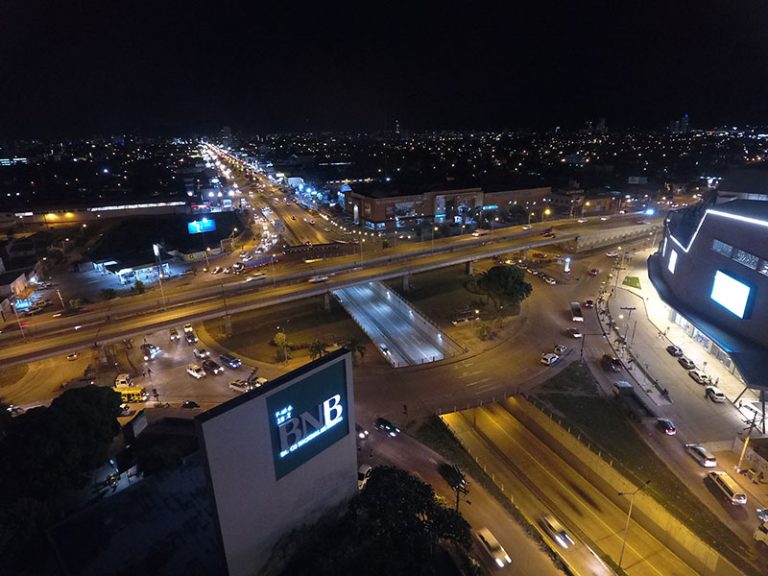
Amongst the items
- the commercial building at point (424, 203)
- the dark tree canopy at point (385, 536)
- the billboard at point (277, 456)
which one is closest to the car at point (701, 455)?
the dark tree canopy at point (385, 536)

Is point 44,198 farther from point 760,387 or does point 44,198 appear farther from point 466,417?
point 760,387

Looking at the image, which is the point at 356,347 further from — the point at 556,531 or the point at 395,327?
the point at 556,531

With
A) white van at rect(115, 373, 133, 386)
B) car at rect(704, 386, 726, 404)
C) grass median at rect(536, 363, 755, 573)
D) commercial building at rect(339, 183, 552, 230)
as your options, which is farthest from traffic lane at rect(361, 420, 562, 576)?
commercial building at rect(339, 183, 552, 230)

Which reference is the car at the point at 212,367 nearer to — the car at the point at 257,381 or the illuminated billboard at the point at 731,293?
the car at the point at 257,381

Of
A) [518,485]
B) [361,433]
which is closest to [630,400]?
[518,485]

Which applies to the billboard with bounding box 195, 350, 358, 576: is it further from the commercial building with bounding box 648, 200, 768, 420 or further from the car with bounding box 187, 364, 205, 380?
the commercial building with bounding box 648, 200, 768, 420

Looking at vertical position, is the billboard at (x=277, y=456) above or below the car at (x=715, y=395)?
above
